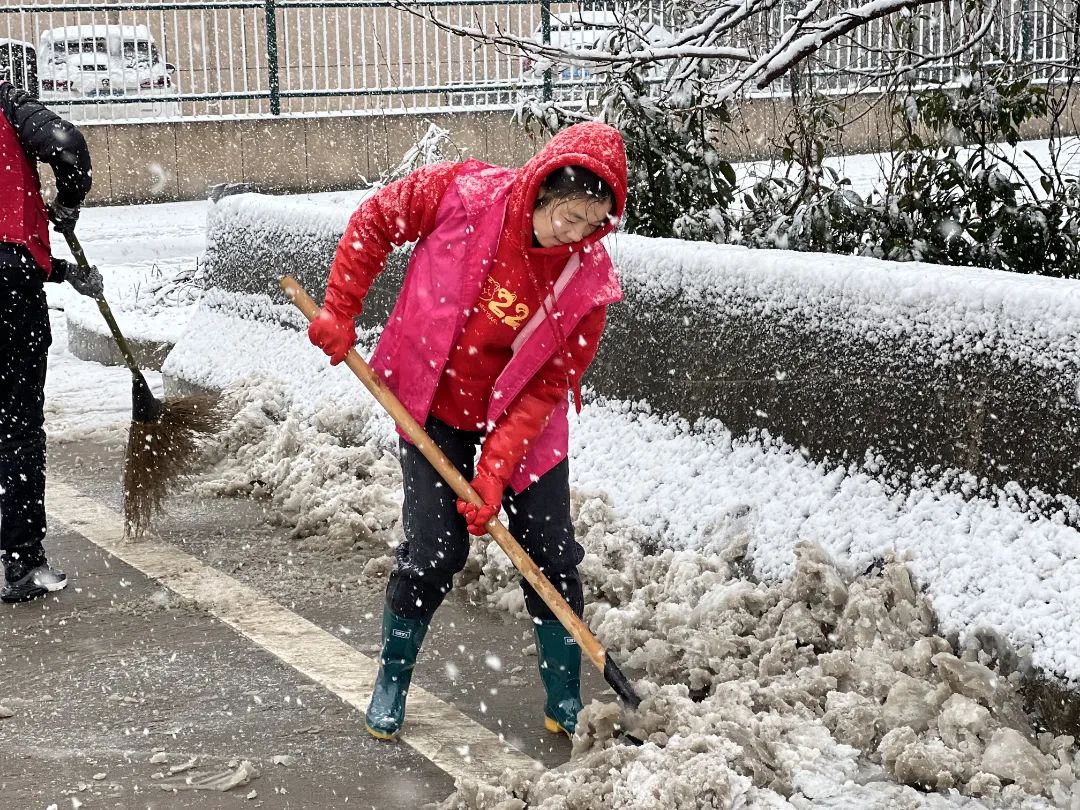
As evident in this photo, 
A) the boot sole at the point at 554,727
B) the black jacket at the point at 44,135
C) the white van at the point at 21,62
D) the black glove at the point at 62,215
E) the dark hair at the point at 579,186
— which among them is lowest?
the boot sole at the point at 554,727

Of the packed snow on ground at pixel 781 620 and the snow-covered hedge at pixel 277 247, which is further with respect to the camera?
the snow-covered hedge at pixel 277 247

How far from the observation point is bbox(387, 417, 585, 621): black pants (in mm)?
3389

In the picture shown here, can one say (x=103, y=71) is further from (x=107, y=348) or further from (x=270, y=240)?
(x=270, y=240)

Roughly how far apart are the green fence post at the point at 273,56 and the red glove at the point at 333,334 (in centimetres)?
1195

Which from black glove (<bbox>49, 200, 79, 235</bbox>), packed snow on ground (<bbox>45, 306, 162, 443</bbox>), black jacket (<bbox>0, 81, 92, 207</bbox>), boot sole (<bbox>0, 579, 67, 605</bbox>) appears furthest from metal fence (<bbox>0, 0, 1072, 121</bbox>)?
boot sole (<bbox>0, 579, 67, 605</bbox>)

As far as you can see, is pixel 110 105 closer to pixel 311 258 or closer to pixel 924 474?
pixel 311 258

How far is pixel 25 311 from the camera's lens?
4.34m

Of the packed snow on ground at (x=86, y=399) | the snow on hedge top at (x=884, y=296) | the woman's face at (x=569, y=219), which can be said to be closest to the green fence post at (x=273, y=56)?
the packed snow on ground at (x=86, y=399)

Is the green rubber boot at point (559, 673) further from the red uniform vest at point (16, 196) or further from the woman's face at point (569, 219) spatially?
the red uniform vest at point (16, 196)

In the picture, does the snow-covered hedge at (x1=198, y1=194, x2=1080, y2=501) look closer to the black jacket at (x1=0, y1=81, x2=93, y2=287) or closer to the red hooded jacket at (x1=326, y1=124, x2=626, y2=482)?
the red hooded jacket at (x1=326, y1=124, x2=626, y2=482)

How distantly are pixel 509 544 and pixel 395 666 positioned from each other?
442 mm

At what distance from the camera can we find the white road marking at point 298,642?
3.36 metres

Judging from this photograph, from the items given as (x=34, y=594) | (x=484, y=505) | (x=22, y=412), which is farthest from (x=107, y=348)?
(x=484, y=505)

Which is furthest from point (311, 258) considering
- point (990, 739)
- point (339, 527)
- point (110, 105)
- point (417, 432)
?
point (110, 105)
